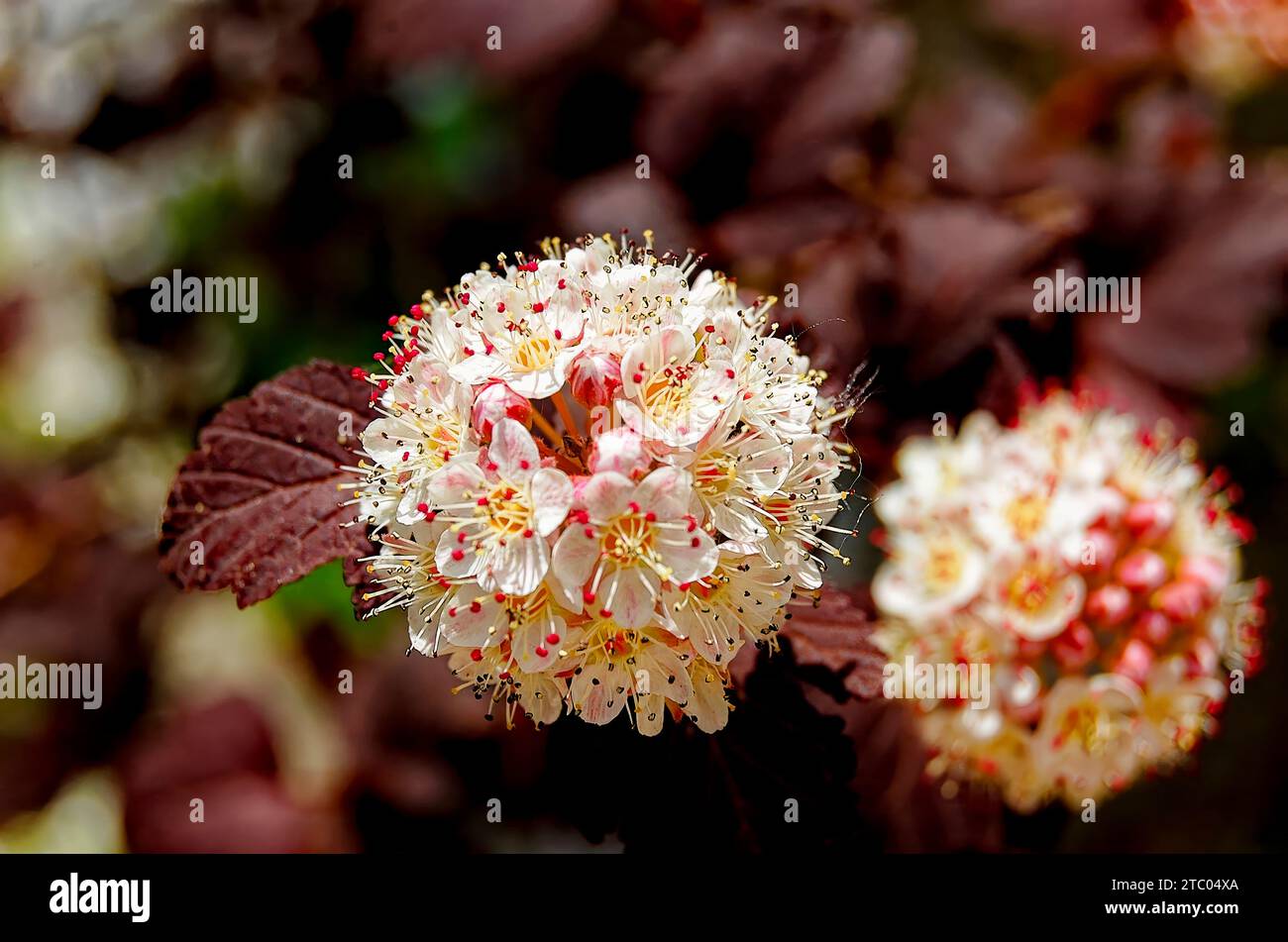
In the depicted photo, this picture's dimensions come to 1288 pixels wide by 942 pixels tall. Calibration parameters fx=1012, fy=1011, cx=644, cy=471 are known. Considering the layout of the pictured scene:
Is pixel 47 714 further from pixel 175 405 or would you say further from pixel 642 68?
pixel 642 68

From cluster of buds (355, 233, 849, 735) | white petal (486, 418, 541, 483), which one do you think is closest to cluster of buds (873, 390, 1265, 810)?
cluster of buds (355, 233, 849, 735)

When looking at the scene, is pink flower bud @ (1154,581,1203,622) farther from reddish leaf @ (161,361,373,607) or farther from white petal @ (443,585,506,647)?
reddish leaf @ (161,361,373,607)

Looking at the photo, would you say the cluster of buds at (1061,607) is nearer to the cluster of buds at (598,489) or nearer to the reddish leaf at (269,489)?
the cluster of buds at (598,489)

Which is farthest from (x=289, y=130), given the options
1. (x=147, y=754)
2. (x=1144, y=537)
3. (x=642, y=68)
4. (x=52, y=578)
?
(x=1144, y=537)

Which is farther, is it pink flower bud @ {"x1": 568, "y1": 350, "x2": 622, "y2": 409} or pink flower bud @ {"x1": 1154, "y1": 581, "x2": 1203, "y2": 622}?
pink flower bud @ {"x1": 1154, "y1": 581, "x2": 1203, "y2": 622}

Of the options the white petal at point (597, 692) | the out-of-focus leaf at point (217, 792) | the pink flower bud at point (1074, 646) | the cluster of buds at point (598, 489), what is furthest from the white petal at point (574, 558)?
the out-of-focus leaf at point (217, 792)
